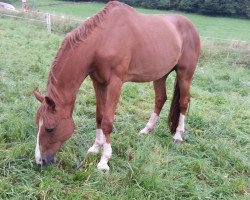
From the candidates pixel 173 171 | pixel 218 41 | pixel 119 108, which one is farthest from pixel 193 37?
pixel 218 41

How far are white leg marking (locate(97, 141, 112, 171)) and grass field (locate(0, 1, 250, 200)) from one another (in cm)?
9

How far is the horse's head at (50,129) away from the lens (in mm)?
3473

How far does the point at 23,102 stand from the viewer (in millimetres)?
5336

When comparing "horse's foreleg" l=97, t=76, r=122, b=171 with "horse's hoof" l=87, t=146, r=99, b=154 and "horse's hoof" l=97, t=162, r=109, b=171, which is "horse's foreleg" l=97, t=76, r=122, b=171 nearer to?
"horse's hoof" l=97, t=162, r=109, b=171

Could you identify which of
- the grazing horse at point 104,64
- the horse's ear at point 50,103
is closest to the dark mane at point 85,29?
the grazing horse at point 104,64

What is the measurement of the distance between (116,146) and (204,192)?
4.13 feet

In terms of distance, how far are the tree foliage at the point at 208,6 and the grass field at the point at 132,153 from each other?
121 feet

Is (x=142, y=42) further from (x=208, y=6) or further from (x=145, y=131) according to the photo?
(x=208, y=6)

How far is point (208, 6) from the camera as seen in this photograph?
4156 centimetres

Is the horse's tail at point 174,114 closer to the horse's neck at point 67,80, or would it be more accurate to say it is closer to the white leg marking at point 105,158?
the white leg marking at point 105,158

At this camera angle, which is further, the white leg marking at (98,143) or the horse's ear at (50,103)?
the white leg marking at (98,143)

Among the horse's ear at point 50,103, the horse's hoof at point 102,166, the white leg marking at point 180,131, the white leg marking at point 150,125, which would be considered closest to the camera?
the horse's ear at point 50,103

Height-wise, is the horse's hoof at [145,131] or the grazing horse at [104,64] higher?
the grazing horse at [104,64]

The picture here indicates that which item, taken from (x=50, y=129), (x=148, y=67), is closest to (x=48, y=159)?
(x=50, y=129)
